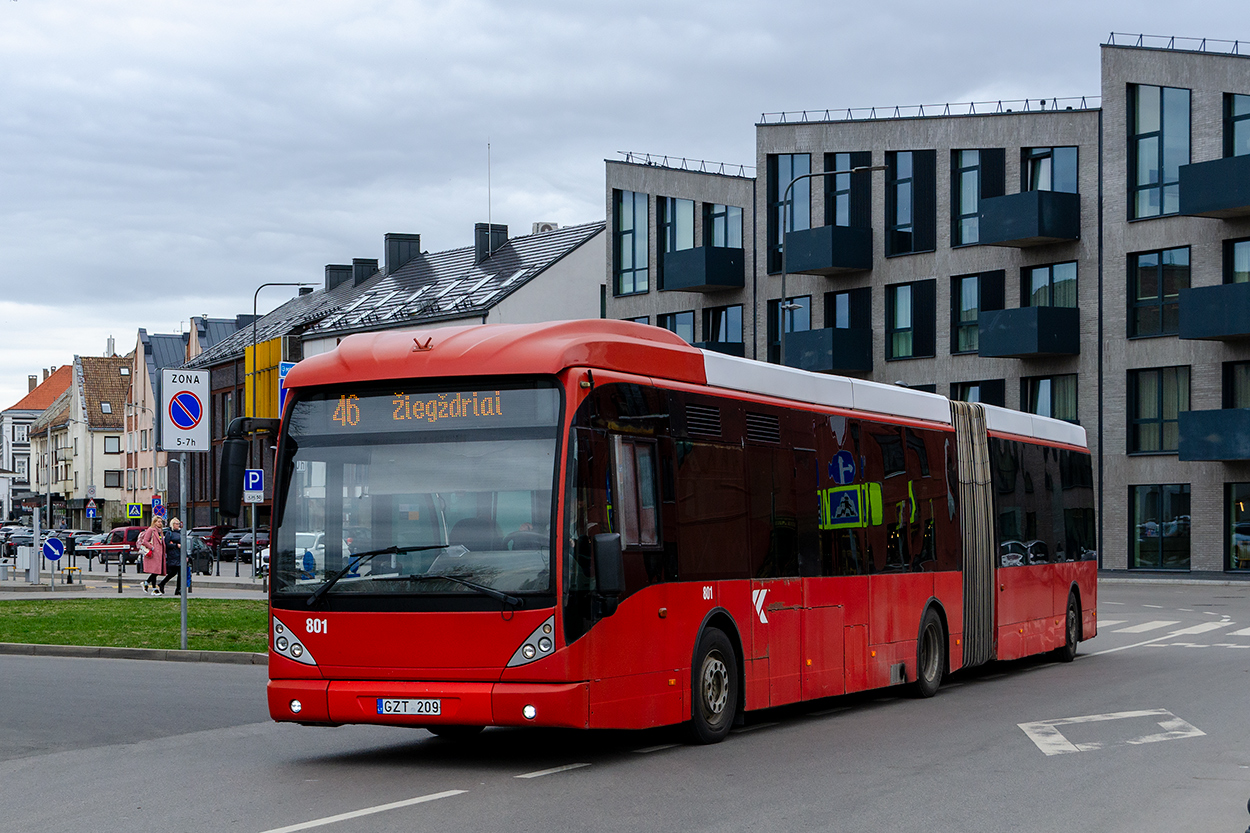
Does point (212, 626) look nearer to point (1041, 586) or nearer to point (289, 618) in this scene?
point (1041, 586)

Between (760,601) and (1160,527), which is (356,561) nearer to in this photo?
(760,601)

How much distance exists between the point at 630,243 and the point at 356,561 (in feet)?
171

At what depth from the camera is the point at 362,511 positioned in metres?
10.7

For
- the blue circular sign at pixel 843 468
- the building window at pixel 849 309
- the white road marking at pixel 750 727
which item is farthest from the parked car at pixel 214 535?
the white road marking at pixel 750 727

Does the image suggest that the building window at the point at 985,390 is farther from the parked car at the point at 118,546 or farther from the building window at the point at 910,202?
the parked car at the point at 118,546

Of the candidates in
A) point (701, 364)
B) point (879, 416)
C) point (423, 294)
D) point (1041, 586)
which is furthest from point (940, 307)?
point (701, 364)

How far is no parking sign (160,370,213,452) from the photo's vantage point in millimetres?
19734

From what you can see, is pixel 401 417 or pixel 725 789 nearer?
pixel 725 789

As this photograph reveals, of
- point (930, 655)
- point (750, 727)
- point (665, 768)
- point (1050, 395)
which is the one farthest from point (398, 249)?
point (665, 768)

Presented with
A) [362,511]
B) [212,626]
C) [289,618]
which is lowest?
[212,626]

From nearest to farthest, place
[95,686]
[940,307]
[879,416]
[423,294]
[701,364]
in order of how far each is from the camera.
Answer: [701,364], [879,416], [95,686], [940,307], [423,294]

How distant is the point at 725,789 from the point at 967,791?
4.68 ft

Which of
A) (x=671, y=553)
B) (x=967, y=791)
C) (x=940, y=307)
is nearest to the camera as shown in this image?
(x=967, y=791)

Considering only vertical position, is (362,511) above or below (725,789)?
above
